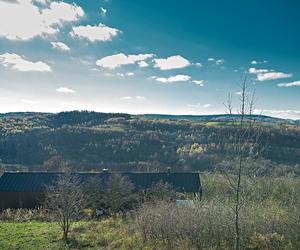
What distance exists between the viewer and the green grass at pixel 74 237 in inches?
732

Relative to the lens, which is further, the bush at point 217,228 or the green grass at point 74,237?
the green grass at point 74,237

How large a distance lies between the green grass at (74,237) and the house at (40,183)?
547 inches

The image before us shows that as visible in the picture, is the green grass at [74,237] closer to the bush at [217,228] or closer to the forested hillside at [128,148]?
the bush at [217,228]

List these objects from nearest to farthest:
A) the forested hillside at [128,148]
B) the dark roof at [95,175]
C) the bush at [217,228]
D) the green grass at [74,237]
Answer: the bush at [217,228], the green grass at [74,237], the dark roof at [95,175], the forested hillside at [128,148]

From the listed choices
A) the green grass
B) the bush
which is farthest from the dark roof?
the bush

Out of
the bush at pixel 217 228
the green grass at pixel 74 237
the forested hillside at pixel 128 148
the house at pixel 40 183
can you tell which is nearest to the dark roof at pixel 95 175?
the house at pixel 40 183

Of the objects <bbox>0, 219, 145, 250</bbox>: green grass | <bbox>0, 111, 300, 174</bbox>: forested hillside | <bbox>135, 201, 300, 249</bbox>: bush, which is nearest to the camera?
<bbox>135, 201, 300, 249</bbox>: bush

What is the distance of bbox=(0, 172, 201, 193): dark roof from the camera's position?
39.1 m

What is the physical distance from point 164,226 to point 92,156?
2585 inches

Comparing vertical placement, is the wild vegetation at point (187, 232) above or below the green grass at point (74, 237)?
above

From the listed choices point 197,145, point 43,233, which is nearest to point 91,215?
point 43,233

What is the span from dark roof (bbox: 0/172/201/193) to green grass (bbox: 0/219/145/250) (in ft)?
47.8

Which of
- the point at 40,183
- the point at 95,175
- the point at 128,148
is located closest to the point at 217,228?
the point at 95,175

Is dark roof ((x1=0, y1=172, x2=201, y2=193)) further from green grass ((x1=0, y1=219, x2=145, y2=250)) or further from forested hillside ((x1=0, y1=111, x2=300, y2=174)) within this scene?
forested hillside ((x1=0, y1=111, x2=300, y2=174))
